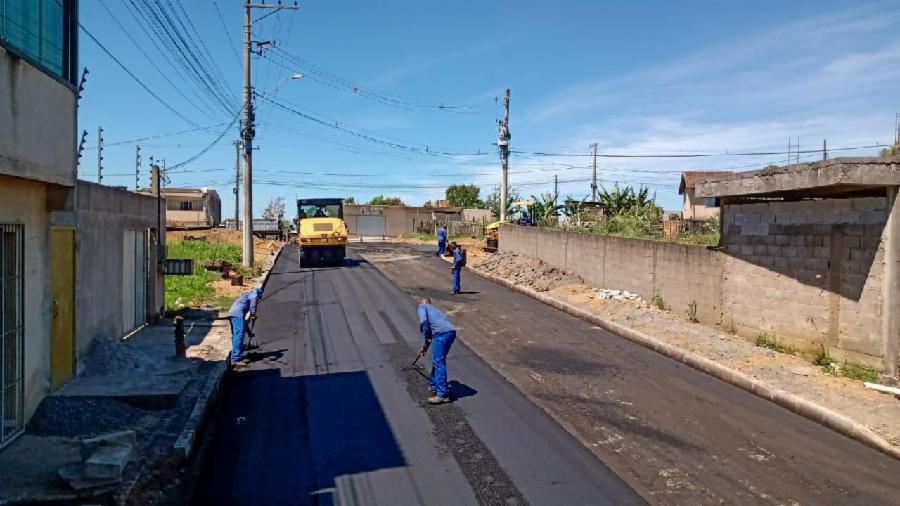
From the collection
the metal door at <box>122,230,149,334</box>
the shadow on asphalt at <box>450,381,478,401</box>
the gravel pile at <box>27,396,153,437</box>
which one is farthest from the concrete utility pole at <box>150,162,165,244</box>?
the shadow on asphalt at <box>450,381,478,401</box>

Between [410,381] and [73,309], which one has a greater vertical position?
[73,309]

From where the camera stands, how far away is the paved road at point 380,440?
19.0 feet

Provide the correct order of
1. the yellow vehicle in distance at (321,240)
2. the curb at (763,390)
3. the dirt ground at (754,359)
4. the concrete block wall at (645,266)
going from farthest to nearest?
the yellow vehicle in distance at (321,240) → the concrete block wall at (645,266) → the dirt ground at (754,359) → the curb at (763,390)

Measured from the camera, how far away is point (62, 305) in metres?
8.41

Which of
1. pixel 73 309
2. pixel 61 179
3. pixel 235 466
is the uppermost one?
pixel 61 179

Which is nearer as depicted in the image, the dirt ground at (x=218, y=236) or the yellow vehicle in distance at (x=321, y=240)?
the yellow vehicle in distance at (x=321, y=240)

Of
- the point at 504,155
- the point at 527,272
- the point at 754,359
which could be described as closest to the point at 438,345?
the point at 754,359

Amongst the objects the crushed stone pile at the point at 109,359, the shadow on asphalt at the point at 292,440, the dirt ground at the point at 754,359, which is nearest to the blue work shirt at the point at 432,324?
the shadow on asphalt at the point at 292,440

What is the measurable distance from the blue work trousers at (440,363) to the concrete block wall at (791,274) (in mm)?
6350

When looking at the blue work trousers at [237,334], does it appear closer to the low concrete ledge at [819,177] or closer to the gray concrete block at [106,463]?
the gray concrete block at [106,463]

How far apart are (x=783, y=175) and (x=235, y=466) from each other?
30.6 feet

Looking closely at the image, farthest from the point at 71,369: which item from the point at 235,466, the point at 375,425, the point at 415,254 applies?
the point at 415,254

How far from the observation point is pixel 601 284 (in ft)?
61.4

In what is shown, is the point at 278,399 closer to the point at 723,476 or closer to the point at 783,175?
the point at 723,476
